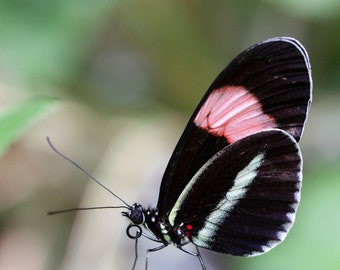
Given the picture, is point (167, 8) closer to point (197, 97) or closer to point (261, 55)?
point (197, 97)

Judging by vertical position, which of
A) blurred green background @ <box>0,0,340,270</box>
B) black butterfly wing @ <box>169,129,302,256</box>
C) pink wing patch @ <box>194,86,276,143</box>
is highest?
pink wing patch @ <box>194,86,276,143</box>

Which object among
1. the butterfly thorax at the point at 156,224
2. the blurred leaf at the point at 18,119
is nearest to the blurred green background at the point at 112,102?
the butterfly thorax at the point at 156,224

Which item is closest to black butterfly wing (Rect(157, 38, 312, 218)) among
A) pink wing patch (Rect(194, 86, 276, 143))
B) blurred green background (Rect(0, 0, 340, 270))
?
pink wing patch (Rect(194, 86, 276, 143))

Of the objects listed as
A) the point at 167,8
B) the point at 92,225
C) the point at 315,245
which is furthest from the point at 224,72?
the point at 167,8

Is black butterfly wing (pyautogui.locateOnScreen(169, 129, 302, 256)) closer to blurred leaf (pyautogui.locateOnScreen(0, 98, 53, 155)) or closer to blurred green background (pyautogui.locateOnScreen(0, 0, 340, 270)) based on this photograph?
blurred leaf (pyautogui.locateOnScreen(0, 98, 53, 155))

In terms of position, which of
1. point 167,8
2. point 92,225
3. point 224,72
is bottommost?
point 92,225
